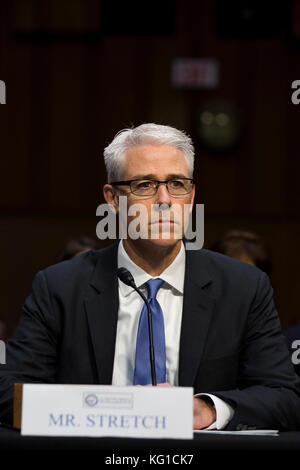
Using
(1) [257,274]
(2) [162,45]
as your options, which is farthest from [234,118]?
(1) [257,274]

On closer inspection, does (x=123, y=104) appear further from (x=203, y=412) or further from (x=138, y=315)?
(x=203, y=412)

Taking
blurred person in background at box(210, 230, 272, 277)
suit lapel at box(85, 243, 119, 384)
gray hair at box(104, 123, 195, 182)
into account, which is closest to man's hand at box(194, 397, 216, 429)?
suit lapel at box(85, 243, 119, 384)

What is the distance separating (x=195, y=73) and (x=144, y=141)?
3.40 metres

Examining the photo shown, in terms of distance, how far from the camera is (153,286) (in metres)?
2.50

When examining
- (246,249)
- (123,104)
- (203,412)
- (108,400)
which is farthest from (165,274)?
(123,104)

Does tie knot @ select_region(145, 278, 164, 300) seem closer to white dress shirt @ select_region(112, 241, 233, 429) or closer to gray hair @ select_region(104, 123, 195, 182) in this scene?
white dress shirt @ select_region(112, 241, 233, 429)

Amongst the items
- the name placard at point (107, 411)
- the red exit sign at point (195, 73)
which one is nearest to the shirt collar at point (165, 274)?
the name placard at point (107, 411)

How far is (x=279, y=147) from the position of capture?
589 cm

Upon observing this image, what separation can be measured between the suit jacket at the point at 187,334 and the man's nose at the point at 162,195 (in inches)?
10.8

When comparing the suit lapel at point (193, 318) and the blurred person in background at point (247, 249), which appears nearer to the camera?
the suit lapel at point (193, 318)

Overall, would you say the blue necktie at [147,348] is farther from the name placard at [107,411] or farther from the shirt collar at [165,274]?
the name placard at [107,411]

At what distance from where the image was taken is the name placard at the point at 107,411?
70.2 inches

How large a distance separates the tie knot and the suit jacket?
97 millimetres

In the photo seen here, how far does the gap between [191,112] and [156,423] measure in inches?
169
